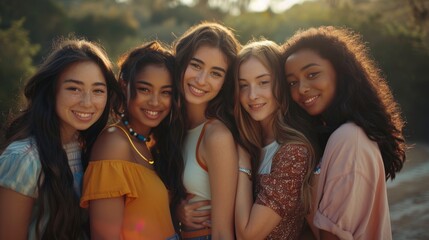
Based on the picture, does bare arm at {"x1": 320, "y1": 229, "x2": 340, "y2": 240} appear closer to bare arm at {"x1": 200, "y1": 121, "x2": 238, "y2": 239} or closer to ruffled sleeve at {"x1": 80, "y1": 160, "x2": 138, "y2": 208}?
bare arm at {"x1": 200, "y1": 121, "x2": 238, "y2": 239}

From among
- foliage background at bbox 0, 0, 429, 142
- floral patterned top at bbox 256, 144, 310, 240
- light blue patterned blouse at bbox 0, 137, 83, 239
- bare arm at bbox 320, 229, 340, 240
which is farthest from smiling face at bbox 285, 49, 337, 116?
foliage background at bbox 0, 0, 429, 142

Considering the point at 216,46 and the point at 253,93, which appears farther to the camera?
the point at 216,46

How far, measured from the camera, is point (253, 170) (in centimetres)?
336

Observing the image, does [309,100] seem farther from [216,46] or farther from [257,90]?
[216,46]

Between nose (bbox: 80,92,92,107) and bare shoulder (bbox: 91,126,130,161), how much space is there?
0.77ft

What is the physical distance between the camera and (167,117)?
3.72 m

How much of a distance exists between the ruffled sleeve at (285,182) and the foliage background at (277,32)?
77.0 inches

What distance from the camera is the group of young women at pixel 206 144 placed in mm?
2879

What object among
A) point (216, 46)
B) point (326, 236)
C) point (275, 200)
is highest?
point (216, 46)

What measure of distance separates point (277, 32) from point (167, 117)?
1654cm

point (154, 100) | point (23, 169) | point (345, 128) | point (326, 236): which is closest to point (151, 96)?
point (154, 100)

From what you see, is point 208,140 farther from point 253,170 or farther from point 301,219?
point 301,219

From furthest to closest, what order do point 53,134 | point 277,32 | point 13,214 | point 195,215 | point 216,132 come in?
point 277,32 → point 195,215 → point 216,132 → point 53,134 → point 13,214

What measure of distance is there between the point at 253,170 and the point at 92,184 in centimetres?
113
